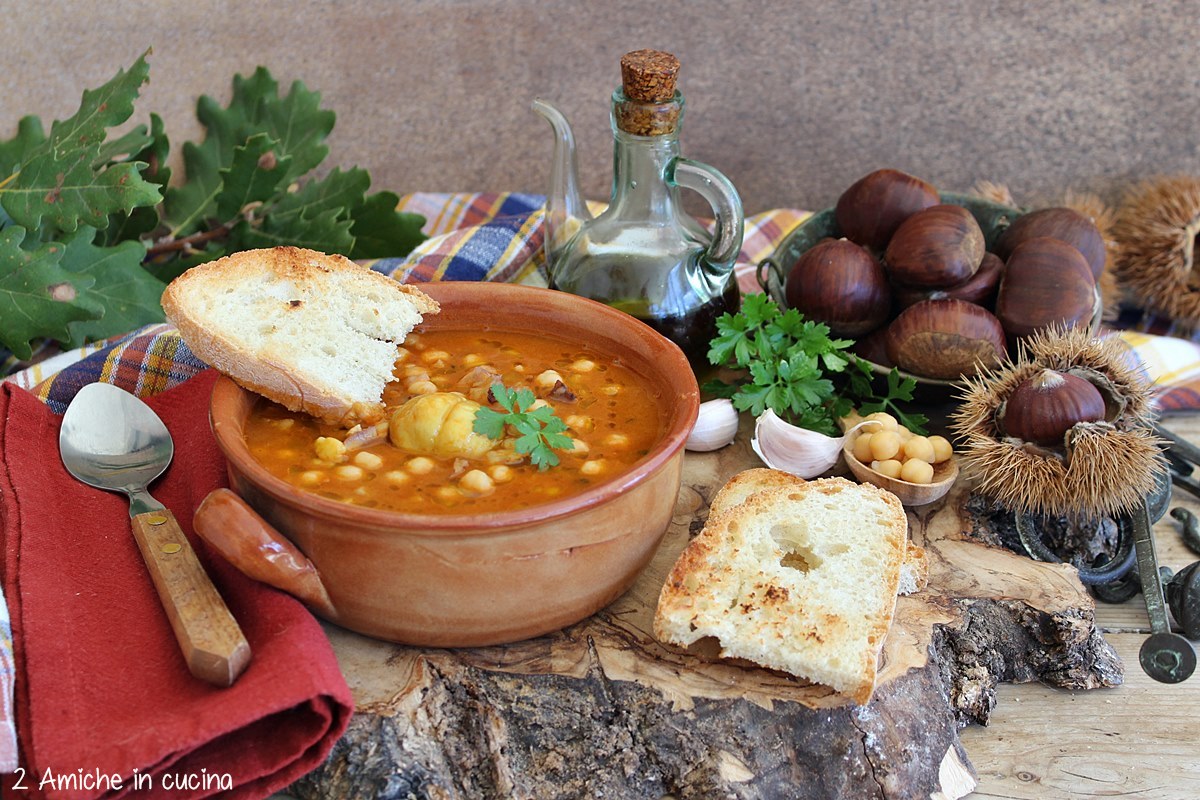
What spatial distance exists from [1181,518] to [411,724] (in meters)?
1.98

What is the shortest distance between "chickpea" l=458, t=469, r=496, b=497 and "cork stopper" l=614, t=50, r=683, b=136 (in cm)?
100

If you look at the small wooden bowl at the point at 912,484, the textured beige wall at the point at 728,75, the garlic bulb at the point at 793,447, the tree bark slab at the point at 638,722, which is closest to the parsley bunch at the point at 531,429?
the tree bark slab at the point at 638,722

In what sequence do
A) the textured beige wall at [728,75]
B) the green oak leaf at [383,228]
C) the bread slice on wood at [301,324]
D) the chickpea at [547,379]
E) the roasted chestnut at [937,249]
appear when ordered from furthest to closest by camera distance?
1. the textured beige wall at [728,75]
2. the green oak leaf at [383,228]
3. the roasted chestnut at [937,249]
4. the chickpea at [547,379]
5. the bread slice on wood at [301,324]

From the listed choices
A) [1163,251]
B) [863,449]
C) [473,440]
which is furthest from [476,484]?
[1163,251]

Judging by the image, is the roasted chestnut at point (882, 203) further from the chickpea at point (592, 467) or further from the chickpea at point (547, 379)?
the chickpea at point (592, 467)

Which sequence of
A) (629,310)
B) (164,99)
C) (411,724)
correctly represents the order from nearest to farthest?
(411,724), (629,310), (164,99)

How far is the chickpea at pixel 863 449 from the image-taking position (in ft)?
8.10

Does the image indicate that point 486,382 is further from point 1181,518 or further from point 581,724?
point 1181,518

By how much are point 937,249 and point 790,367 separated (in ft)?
1.56

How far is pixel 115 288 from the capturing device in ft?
9.62

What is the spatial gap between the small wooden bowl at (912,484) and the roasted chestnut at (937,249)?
501 millimetres

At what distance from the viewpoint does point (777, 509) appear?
87.7 inches

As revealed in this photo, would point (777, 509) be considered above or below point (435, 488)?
below

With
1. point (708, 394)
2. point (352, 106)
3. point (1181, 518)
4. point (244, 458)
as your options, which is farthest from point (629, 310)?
point (352, 106)
